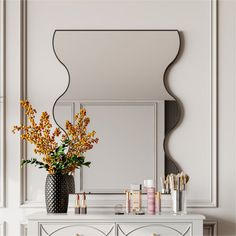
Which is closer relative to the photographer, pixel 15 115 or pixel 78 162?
pixel 78 162

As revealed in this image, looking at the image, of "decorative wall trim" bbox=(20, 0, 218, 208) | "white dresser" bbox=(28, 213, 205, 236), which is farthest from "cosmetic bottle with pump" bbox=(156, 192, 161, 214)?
"decorative wall trim" bbox=(20, 0, 218, 208)

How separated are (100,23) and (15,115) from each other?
77cm

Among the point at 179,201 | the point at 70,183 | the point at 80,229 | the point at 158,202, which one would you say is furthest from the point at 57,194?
the point at 179,201

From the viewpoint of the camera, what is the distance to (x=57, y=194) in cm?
339

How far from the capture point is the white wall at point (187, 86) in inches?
145

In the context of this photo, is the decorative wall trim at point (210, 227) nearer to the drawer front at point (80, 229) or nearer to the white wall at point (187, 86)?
the white wall at point (187, 86)

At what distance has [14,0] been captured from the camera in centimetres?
373

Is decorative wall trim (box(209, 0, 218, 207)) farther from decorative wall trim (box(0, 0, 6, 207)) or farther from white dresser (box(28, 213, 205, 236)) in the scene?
decorative wall trim (box(0, 0, 6, 207))

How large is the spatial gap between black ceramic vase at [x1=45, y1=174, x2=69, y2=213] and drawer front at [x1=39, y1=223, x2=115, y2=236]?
5.2 inches

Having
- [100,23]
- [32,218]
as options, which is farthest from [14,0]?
[32,218]

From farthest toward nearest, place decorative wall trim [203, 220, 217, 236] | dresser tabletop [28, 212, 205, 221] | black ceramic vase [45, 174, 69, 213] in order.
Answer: decorative wall trim [203, 220, 217, 236] → black ceramic vase [45, 174, 69, 213] → dresser tabletop [28, 212, 205, 221]

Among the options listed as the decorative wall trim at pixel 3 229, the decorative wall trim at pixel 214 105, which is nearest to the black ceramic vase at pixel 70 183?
the decorative wall trim at pixel 3 229

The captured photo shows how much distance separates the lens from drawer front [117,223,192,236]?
10.8ft

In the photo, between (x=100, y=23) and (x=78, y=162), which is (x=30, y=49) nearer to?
(x=100, y=23)
